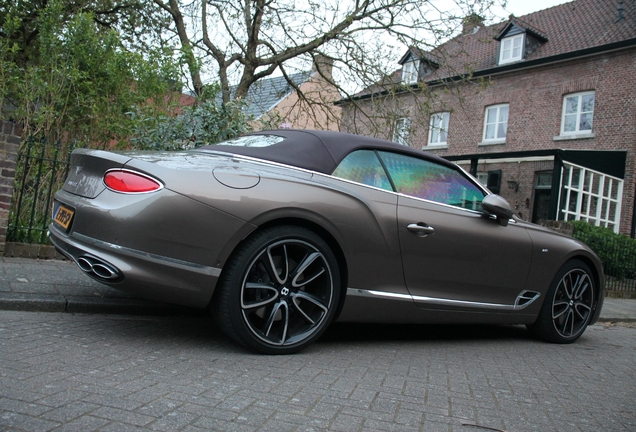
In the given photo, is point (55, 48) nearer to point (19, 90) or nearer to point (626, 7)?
point (19, 90)

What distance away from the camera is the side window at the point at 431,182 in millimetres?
4211

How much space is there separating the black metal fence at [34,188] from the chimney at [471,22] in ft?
28.3

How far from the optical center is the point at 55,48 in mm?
8031

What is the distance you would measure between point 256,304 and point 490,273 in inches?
80.3

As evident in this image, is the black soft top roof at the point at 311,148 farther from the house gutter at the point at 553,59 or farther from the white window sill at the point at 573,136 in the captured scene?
the white window sill at the point at 573,136

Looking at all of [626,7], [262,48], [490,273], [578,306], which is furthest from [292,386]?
[626,7]

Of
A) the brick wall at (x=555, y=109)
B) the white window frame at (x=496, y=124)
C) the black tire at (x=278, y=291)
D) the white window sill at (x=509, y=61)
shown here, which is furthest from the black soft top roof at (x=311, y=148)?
the white window sill at (x=509, y=61)

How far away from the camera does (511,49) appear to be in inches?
916

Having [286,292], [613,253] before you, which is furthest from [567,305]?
[613,253]

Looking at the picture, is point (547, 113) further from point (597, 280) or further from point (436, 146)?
point (597, 280)

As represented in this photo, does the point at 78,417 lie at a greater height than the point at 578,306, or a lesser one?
lesser

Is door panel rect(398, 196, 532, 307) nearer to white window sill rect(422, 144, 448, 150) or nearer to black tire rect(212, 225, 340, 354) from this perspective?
black tire rect(212, 225, 340, 354)

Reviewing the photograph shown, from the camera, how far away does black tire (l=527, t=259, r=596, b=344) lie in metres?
5.04

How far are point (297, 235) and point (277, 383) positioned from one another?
3.01ft
